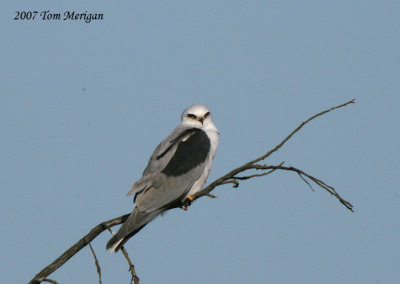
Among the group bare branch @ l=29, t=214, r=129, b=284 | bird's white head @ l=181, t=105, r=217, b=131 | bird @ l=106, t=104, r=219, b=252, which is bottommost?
bare branch @ l=29, t=214, r=129, b=284

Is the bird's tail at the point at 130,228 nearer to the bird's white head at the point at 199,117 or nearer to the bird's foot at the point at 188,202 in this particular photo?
the bird's foot at the point at 188,202

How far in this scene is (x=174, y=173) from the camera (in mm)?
5523

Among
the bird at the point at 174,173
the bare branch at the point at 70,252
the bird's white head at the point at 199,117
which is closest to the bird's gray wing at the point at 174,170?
the bird at the point at 174,173

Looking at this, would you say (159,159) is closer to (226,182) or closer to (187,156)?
(187,156)

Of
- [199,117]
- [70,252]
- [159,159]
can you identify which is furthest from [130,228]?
[199,117]

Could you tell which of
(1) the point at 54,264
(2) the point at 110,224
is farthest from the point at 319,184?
(1) the point at 54,264

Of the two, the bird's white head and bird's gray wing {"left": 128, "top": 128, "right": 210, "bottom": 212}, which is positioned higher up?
the bird's white head

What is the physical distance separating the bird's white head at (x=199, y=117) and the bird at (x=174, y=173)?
414 millimetres

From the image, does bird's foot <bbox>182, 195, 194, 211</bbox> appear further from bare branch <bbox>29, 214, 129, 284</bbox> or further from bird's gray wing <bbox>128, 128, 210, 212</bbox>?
bare branch <bbox>29, 214, 129, 284</bbox>

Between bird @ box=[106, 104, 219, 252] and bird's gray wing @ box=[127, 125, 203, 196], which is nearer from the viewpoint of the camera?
bird @ box=[106, 104, 219, 252]

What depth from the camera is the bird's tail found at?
4680 mm

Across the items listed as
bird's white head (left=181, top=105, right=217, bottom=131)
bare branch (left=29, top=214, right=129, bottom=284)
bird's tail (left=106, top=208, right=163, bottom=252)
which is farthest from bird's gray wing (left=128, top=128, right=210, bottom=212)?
bare branch (left=29, top=214, right=129, bottom=284)

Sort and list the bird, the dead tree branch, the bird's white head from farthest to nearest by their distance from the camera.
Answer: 1. the bird's white head
2. the bird
3. the dead tree branch

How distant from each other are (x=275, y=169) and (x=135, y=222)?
1.57 meters
